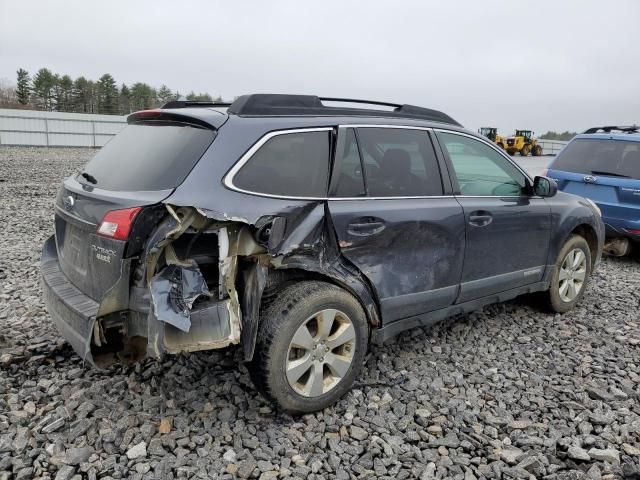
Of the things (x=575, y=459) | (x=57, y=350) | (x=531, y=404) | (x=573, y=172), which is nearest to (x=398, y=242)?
(x=531, y=404)

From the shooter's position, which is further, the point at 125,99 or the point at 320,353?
the point at 125,99

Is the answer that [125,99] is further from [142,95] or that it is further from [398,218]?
[398,218]

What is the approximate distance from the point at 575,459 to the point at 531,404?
1.80 feet

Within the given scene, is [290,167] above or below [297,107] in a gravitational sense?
below

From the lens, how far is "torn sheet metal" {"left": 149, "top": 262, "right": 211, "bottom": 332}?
254 cm

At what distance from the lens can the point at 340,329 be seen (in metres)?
3.09

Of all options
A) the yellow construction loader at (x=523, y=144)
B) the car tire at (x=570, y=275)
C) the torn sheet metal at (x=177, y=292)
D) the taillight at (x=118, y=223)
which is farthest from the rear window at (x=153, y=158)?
the yellow construction loader at (x=523, y=144)

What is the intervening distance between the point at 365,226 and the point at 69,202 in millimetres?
1829

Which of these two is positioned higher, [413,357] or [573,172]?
[573,172]

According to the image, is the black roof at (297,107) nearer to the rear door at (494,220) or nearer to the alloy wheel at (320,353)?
the rear door at (494,220)

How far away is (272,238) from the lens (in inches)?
109

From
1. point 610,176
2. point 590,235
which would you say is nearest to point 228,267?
point 590,235

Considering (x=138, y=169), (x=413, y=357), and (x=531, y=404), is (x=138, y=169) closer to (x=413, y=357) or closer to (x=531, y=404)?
(x=413, y=357)

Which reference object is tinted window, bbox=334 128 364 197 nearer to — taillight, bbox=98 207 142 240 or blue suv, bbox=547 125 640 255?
taillight, bbox=98 207 142 240
